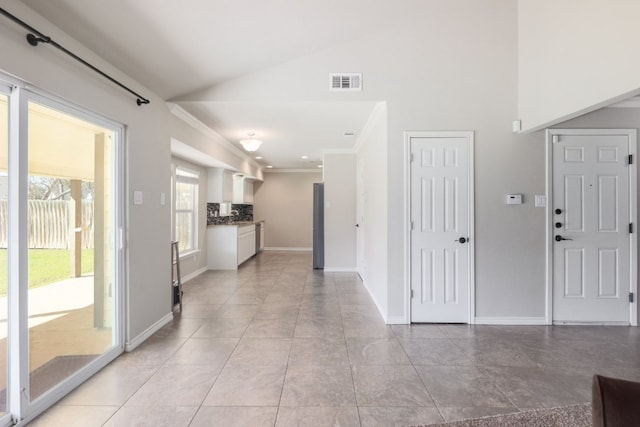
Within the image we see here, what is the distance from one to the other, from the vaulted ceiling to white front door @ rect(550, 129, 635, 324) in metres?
2.24

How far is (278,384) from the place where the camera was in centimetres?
230

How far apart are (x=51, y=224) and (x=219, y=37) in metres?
1.91

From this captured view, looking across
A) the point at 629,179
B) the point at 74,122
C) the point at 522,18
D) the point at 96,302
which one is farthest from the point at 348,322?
the point at 522,18

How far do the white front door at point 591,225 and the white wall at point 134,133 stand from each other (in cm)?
417

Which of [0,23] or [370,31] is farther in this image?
[370,31]

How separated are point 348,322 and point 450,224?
1539mm

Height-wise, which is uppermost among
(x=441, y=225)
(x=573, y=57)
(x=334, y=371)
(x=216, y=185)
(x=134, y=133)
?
(x=573, y=57)

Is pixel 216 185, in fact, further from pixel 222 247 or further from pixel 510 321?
pixel 510 321

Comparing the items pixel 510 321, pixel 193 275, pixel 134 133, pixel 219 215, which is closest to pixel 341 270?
pixel 193 275

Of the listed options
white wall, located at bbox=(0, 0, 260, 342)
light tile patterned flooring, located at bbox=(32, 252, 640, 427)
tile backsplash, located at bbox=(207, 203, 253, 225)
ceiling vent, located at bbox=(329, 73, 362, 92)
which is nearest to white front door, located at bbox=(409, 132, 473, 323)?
light tile patterned flooring, located at bbox=(32, 252, 640, 427)

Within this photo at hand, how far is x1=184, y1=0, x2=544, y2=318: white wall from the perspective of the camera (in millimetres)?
3455

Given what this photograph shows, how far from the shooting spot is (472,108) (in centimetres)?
349

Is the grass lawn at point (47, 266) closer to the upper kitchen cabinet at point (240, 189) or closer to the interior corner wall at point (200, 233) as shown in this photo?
the interior corner wall at point (200, 233)

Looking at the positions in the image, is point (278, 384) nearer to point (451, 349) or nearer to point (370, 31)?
point (451, 349)
